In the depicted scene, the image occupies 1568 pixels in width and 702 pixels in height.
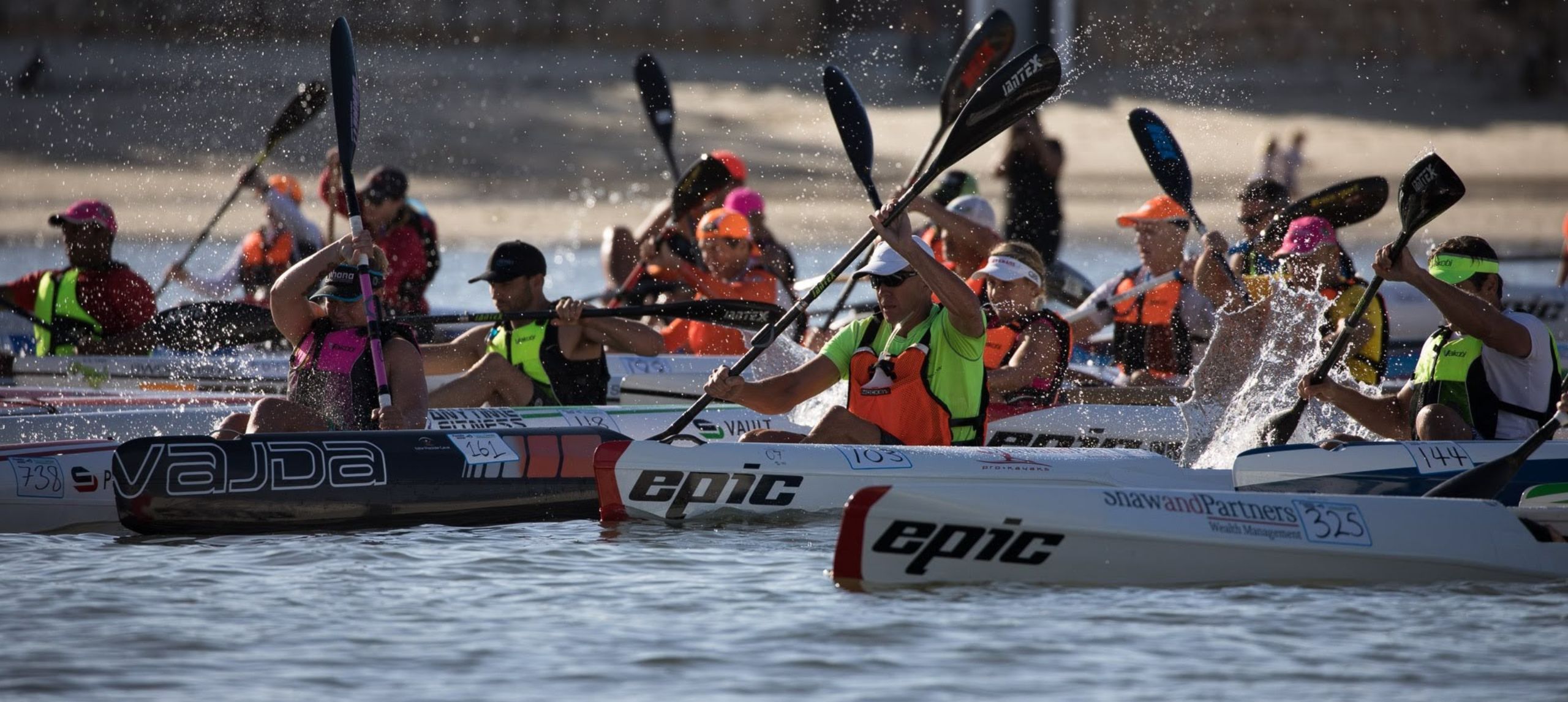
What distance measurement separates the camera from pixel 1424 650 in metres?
5.13

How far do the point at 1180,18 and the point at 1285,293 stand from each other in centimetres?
2122

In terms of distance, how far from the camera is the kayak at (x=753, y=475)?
656cm

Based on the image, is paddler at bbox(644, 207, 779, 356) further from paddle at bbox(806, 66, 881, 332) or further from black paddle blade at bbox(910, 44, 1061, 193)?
black paddle blade at bbox(910, 44, 1061, 193)

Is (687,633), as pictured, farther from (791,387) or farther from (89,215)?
(89,215)

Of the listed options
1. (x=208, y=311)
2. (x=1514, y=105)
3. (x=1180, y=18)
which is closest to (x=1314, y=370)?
(x=208, y=311)

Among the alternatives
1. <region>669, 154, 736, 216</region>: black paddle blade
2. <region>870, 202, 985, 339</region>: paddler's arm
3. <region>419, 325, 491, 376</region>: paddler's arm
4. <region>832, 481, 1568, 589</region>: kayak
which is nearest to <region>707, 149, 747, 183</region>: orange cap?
<region>669, 154, 736, 216</region>: black paddle blade

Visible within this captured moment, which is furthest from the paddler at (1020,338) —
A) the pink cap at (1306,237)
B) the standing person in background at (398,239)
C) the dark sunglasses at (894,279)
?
the standing person in background at (398,239)

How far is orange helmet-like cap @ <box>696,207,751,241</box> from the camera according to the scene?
9.90 metres

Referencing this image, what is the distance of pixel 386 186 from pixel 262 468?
16.0ft

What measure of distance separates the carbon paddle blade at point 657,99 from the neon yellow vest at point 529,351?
4.66m

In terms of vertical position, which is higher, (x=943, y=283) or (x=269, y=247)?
(x=269, y=247)

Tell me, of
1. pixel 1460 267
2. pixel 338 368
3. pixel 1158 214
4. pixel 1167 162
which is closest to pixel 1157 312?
pixel 1158 214

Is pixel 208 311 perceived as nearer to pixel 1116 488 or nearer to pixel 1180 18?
pixel 1116 488

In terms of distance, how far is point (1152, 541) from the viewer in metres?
5.76
